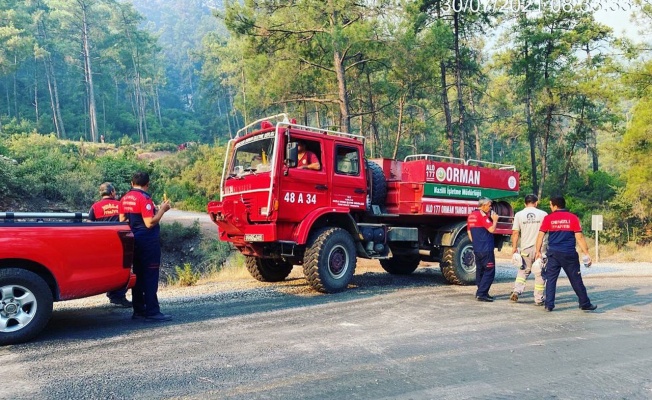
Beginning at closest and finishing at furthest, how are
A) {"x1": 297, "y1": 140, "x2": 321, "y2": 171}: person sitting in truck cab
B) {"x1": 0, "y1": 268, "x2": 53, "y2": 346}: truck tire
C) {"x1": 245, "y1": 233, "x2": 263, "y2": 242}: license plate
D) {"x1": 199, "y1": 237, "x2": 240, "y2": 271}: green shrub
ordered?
1. {"x1": 0, "y1": 268, "x2": 53, "y2": 346}: truck tire
2. {"x1": 245, "y1": 233, "x2": 263, "y2": 242}: license plate
3. {"x1": 297, "y1": 140, "x2": 321, "y2": 171}: person sitting in truck cab
4. {"x1": 199, "y1": 237, "x2": 240, "y2": 271}: green shrub

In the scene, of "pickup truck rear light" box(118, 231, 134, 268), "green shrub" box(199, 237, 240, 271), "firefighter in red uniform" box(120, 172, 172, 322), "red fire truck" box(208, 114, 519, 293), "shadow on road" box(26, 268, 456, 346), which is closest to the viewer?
"shadow on road" box(26, 268, 456, 346)

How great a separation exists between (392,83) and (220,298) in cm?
1596

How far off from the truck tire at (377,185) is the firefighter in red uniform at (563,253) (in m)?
3.22

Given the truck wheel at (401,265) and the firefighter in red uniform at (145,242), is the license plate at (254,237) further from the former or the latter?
the truck wheel at (401,265)

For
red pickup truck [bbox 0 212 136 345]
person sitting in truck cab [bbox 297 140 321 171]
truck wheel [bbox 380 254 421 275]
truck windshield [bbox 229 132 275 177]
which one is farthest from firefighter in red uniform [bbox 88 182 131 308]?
truck wheel [bbox 380 254 421 275]

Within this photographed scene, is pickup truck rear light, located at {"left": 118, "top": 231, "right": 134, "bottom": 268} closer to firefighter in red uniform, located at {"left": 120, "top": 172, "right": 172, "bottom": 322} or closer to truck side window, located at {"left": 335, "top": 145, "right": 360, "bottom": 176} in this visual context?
firefighter in red uniform, located at {"left": 120, "top": 172, "right": 172, "bottom": 322}

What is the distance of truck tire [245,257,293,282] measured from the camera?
980 cm

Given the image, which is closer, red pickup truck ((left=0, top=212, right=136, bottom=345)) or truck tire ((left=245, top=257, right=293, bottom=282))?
red pickup truck ((left=0, top=212, right=136, bottom=345))

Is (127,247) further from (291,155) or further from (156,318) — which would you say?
(291,155)

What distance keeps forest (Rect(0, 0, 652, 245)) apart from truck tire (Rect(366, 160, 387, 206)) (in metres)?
8.24

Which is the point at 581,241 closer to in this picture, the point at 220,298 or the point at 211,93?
the point at 220,298

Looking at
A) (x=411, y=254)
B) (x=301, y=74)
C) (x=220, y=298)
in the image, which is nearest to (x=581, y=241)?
(x=411, y=254)

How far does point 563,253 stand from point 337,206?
373cm

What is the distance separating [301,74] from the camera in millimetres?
19594
